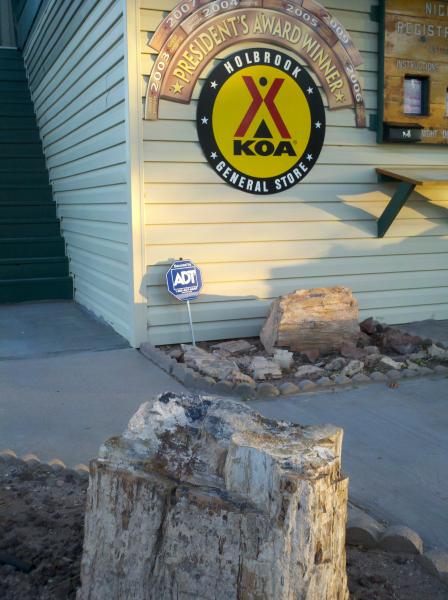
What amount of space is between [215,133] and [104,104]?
4.77 ft

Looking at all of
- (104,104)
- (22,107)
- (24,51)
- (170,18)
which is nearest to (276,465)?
(170,18)

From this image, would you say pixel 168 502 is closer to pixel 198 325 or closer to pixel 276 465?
pixel 276 465

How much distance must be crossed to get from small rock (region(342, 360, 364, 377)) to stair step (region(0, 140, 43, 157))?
327 inches

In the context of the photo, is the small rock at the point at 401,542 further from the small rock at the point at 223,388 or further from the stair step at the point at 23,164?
the stair step at the point at 23,164

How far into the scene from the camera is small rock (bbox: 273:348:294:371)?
629cm

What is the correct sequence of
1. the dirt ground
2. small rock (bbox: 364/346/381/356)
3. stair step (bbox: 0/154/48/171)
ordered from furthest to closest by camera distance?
stair step (bbox: 0/154/48/171)
small rock (bbox: 364/346/381/356)
the dirt ground

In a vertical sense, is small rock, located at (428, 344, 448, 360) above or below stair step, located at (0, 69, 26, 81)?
below

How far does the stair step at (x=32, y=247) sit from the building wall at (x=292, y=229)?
13.7 feet

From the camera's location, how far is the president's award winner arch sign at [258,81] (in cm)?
674

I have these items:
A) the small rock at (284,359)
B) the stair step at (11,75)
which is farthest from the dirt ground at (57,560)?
the stair step at (11,75)

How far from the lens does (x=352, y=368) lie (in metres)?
6.09

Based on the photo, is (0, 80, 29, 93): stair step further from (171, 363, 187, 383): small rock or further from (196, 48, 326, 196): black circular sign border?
(171, 363, 187, 383): small rock

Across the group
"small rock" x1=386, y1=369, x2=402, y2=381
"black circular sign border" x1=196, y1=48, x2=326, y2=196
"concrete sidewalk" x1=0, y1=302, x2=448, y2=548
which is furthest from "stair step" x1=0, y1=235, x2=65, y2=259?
"small rock" x1=386, y1=369, x2=402, y2=381

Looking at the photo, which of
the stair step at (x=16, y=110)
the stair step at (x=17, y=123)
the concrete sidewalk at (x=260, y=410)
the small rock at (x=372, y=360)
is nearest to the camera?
the concrete sidewalk at (x=260, y=410)
